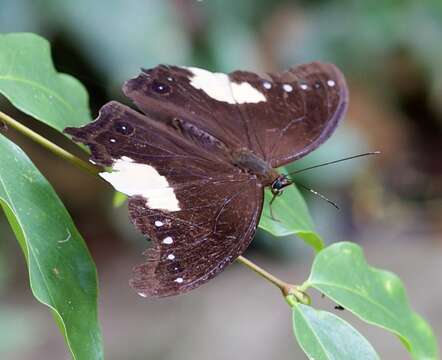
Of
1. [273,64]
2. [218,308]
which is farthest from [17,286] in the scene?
[273,64]

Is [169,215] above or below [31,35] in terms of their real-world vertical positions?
below

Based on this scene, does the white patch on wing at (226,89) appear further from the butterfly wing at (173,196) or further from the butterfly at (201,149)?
the butterfly wing at (173,196)

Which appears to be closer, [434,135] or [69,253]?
[69,253]

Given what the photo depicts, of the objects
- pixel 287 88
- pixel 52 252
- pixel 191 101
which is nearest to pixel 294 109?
pixel 287 88

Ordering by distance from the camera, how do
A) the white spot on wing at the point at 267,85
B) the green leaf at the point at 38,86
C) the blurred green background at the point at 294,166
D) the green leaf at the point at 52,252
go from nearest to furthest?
the green leaf at the point at 52,252
the green leaf at the point at 38,86
the white spot on wing at the point at 267,85
the blurred green background at the point at 294,166

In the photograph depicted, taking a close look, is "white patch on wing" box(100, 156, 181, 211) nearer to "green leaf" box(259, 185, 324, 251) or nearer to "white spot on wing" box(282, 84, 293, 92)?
"green leaf" box(259, 185, 324, 251)

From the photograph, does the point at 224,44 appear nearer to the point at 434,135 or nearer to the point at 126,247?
the point at 126,247

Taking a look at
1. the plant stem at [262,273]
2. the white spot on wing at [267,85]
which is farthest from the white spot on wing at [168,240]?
the white spot on wing at [267,85]
